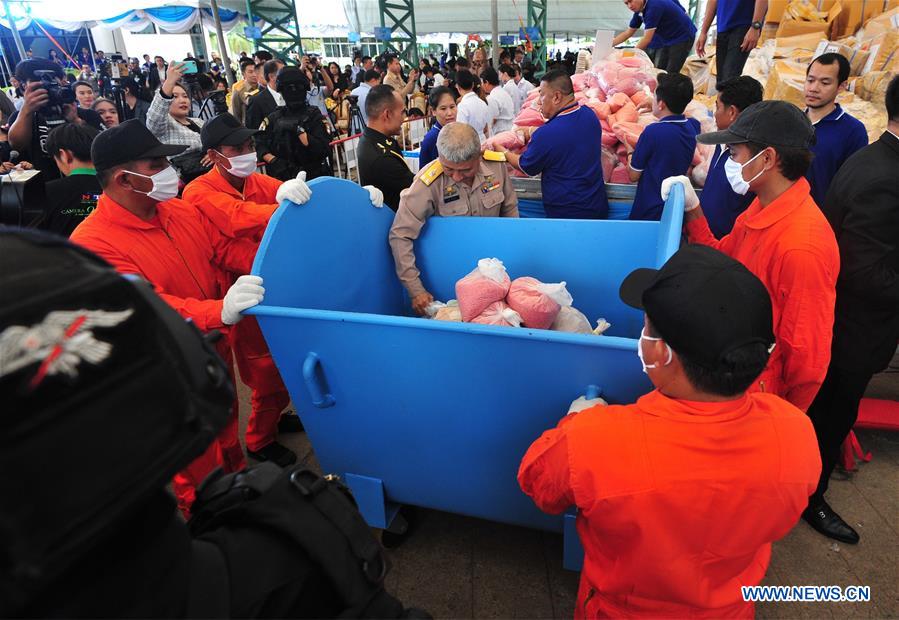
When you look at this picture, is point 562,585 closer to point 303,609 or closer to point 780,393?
point 780,393

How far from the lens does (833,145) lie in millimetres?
2664

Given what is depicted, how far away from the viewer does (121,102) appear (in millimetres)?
6535

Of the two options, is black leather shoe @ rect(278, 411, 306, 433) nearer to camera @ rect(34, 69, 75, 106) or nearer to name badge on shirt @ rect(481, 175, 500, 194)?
name badge on shirt @ rect(481, 175, 500, 194)

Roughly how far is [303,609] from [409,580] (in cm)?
144

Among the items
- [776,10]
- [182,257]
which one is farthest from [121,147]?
[776,10]

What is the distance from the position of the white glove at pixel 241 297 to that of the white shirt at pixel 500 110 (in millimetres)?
4782

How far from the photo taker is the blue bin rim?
4.49 ft

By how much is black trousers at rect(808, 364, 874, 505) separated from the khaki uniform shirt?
1.75m

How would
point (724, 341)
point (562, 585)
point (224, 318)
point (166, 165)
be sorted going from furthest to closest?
point (166, 165)
point (562, 585)
point (224, 318)
point (724, 341)

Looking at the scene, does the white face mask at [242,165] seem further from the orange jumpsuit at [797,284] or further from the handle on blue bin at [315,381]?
the orange jumpsuit at [797,284]

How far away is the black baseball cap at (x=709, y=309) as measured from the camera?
959 millimetres

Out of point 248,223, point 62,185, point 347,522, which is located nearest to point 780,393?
point 347,522

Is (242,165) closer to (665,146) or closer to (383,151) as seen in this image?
(383,151)

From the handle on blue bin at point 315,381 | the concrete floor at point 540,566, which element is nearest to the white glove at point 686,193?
the concrete floor at point 540,566
